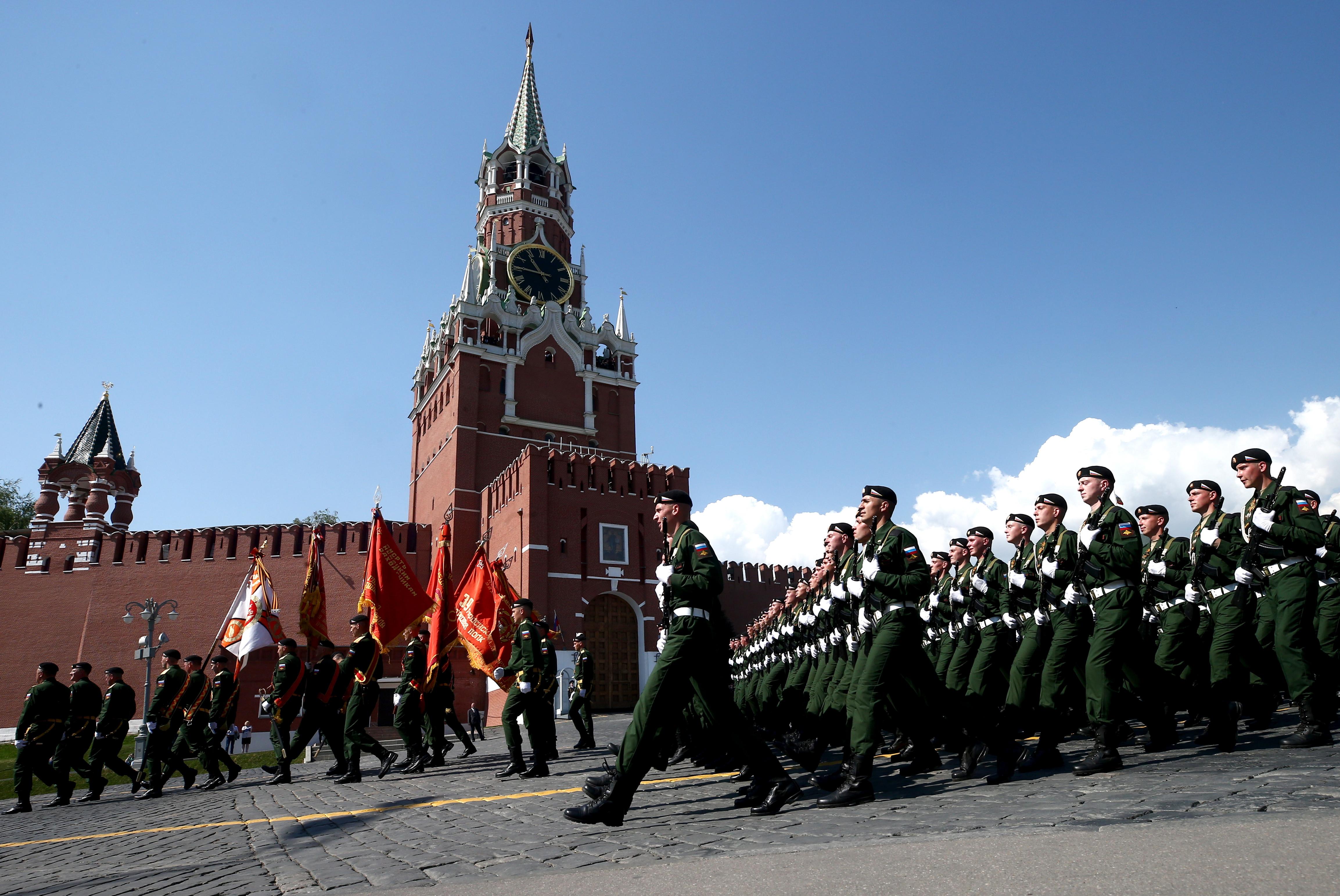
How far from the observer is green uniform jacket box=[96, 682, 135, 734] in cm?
1088

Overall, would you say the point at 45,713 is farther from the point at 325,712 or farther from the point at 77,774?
the point at 77,774

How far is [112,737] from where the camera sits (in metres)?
10.9

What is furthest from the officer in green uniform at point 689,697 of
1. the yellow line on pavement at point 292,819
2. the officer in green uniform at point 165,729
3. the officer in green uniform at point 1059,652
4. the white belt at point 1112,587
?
the officer in green uniform at point 165,729

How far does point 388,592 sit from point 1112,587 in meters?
11.4

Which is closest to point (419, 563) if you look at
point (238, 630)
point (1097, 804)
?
point (238, 630)

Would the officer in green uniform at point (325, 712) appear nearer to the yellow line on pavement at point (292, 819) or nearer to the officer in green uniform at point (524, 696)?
the officer in green uniform at point (524, 696)

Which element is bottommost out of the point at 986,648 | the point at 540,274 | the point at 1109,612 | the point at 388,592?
the point at 986,648

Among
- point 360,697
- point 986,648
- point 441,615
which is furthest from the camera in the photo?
point 441,615

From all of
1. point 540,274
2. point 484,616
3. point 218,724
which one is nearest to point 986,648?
point 218,724

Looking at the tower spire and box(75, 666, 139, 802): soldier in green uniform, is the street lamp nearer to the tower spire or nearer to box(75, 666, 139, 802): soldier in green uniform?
box(75, 666, 139, 802): soldier in green uniform

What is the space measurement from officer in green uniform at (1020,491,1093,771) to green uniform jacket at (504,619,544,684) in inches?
191

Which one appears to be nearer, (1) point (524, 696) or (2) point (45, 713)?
(1) point (524, 696)

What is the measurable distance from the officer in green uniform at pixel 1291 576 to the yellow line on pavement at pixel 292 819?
4724mm

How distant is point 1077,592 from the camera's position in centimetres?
591
